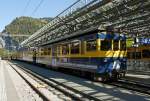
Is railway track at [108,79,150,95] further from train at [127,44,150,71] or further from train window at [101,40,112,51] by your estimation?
train at [127,44,150,71]

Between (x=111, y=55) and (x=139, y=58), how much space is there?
22.2 m

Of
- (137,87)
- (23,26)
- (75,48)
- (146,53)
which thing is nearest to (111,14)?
(75,48)

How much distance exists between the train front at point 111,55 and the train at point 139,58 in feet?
48.8

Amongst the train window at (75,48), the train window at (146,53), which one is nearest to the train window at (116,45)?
the train window at (75,48)

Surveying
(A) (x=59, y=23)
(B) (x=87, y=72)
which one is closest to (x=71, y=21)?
(A) (x=59, y=23)

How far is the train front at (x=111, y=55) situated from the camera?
21.9 m

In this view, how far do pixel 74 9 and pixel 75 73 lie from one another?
306 inches

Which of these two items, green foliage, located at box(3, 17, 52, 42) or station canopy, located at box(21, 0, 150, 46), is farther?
green foliage, located at box(3, 17, 52, 42)

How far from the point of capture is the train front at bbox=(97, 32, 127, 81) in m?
21.9

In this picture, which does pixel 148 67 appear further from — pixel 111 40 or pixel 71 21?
pixel 111 40

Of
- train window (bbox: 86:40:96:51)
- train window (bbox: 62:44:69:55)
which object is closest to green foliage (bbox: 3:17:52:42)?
train window (bbox: 62:44:69:55)

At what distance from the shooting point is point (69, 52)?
28.1 m

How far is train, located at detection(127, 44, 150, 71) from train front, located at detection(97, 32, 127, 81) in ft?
48.8

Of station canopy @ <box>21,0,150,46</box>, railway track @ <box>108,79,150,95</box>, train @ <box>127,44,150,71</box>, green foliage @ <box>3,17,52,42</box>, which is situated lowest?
railway track @ <box>108,79,150,95</box>
